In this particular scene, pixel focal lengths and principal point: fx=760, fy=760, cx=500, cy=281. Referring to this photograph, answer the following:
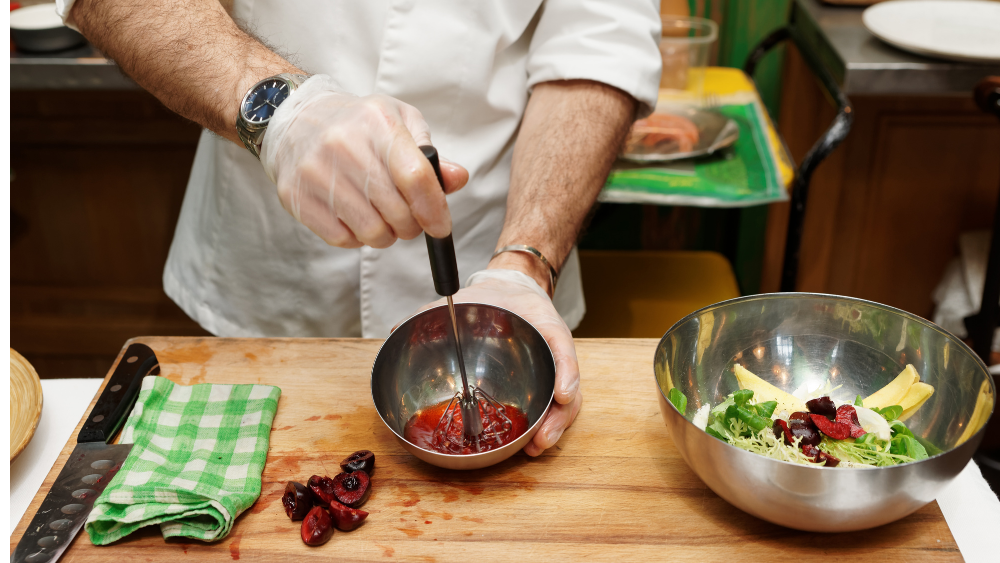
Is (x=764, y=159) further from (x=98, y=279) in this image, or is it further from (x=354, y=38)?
(x=98, y=279)

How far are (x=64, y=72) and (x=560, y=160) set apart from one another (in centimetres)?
143

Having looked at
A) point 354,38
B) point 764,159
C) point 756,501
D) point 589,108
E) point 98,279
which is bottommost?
point 98,279

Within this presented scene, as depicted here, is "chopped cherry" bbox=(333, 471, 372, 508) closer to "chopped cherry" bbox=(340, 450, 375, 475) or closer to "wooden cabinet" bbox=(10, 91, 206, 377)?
"chopped cherry" bbox=(340, 450, 375, 475)

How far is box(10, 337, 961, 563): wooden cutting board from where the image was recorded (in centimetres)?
78

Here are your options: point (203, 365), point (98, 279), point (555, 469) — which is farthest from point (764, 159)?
point (98, 279)

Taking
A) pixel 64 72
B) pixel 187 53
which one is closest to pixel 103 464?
pixel 187 53

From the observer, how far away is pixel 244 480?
0.85m

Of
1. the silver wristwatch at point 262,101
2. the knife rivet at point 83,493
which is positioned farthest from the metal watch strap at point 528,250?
the knife rivet at point 83,493

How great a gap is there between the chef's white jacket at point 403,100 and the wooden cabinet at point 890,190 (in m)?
1.13

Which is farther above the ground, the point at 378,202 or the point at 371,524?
the point at 378,202

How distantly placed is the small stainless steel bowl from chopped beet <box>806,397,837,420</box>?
11.5 inches

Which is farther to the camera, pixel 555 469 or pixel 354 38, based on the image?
pixel 354 38

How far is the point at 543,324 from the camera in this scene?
974mm

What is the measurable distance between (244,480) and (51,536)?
7.7 inches
